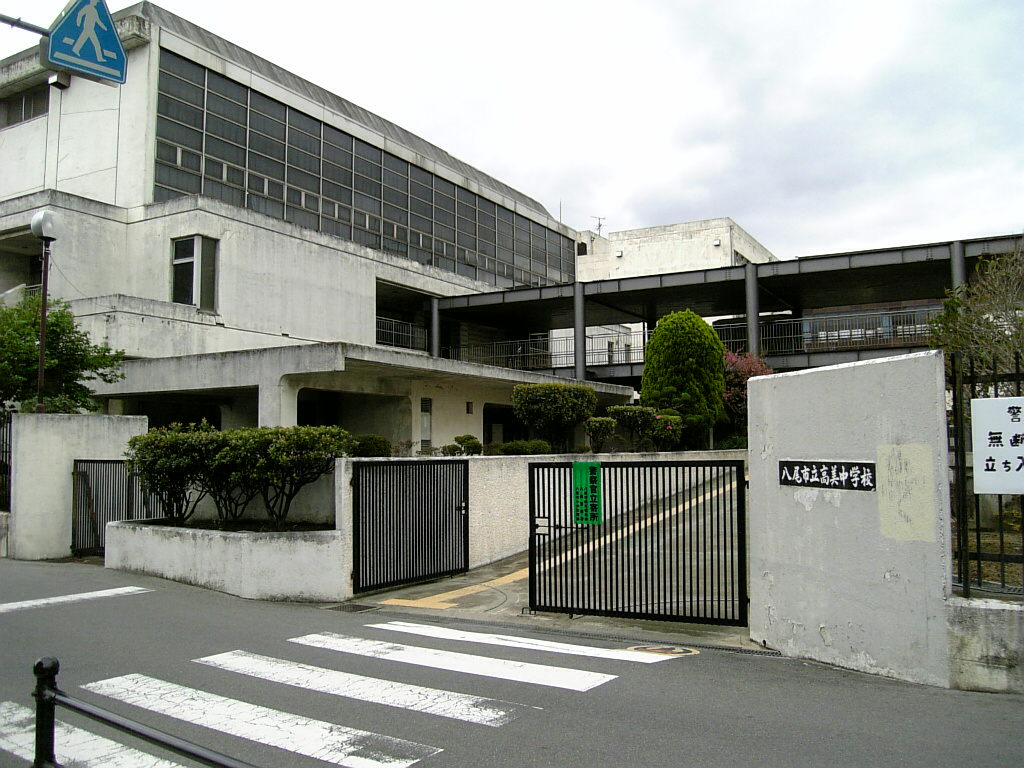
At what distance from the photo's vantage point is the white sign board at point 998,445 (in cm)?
620

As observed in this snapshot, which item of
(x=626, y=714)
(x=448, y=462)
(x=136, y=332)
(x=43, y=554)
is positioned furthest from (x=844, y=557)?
(x=136, y=332)

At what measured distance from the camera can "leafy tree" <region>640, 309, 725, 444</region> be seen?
76.2ft

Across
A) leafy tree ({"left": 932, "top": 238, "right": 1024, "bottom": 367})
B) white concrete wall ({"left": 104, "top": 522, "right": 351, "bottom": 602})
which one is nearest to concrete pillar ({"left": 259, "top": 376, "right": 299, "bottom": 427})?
white concrete wall ({"left": 104, "top": 522, "right": 351, "bottom": 602})

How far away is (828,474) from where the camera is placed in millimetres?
7090

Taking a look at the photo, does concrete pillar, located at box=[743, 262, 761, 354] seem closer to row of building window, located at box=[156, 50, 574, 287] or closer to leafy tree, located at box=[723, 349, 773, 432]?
leafy tree, located at box=[723, 349, 773, 432]

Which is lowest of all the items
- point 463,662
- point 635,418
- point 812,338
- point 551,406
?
point 463,662

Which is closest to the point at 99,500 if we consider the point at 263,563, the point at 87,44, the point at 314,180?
the point at 263,563

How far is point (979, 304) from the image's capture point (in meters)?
12.2

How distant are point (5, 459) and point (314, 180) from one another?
1847 centimetres

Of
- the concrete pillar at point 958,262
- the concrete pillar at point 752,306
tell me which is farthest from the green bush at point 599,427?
the concrete pillar at point 958,262

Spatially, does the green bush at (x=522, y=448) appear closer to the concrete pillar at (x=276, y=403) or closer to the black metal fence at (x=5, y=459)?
the concrete pillar at (x=276, y=403)

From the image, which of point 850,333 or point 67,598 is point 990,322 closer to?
point 67,598

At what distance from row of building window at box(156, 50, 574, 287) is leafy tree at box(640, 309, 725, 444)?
A: 14.5m

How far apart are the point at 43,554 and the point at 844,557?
13855mm
